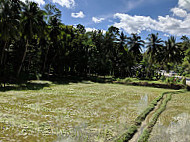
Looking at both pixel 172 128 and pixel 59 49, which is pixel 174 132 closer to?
pixel 172 128

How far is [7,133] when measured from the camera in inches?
215

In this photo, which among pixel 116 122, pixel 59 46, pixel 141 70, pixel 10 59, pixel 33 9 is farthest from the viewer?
pixel 141 70

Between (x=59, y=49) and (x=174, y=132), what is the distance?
85.9 ft

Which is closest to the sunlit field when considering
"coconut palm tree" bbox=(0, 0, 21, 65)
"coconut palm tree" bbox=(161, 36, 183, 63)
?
"coconut palm tree" bbox=(0, 0, 21, 65)

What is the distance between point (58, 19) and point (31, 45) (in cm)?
643

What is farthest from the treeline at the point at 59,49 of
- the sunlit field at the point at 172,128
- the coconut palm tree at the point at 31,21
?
the sunlit field at the point at 172,128

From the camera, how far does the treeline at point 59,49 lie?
20.6 m

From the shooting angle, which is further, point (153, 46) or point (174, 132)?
point (153, 46)

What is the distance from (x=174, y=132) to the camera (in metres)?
6.45

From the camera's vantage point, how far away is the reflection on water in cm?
578

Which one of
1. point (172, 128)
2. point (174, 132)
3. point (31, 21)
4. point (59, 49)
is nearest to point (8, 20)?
point (31, 21)

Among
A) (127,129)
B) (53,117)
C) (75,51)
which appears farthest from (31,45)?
(127,129)

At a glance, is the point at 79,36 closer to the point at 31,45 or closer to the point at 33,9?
the point at 31,45

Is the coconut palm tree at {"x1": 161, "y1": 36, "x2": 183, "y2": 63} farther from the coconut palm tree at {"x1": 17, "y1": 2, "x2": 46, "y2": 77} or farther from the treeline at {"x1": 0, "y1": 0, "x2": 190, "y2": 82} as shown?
the coconut palm tree at {"x1": 17, "y1": 2, "x2": 46, "y2": 77}
